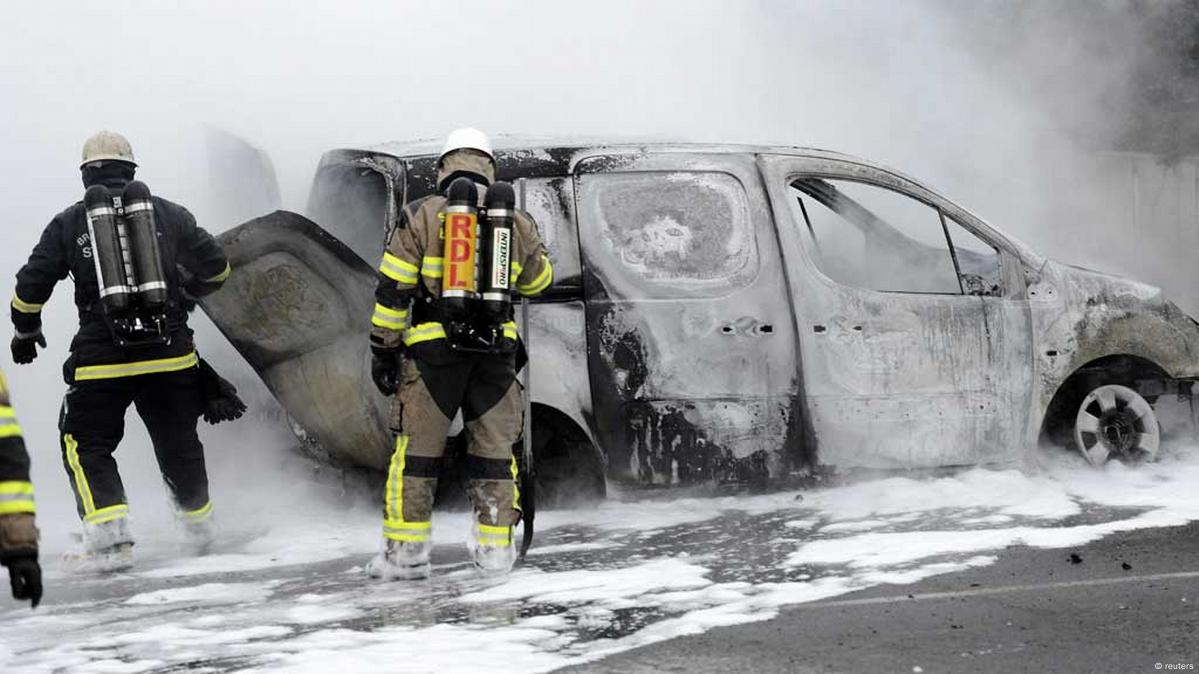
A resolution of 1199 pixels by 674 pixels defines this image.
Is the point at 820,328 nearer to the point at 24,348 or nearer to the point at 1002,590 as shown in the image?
the point at 1002,590

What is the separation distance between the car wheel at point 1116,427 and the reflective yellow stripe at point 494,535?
301 centimetres

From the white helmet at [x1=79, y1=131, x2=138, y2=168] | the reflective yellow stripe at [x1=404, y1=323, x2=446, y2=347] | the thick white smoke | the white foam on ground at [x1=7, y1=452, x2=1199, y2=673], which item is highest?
the thick white smoke

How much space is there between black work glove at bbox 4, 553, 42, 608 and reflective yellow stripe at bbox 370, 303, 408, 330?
2158mm

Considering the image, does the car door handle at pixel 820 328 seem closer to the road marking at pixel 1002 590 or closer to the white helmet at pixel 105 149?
the road marking at pixel 1002 590

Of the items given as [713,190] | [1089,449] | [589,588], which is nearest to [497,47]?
[713,190]

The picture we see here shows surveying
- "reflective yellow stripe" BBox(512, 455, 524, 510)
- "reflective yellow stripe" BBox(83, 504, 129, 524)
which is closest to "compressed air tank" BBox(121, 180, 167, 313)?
"reflective yellow stripe" BBox(83, 504, 129, 524)

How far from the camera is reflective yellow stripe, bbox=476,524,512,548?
216 inches

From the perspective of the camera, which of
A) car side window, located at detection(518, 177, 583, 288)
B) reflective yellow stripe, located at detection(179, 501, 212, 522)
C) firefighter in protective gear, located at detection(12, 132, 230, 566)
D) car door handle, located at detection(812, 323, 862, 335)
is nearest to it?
firefighter in protective gear, located at detection(12, 132, 230, 566)

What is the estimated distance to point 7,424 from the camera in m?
3.39

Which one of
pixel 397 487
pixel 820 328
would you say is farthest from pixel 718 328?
pixel 397 487

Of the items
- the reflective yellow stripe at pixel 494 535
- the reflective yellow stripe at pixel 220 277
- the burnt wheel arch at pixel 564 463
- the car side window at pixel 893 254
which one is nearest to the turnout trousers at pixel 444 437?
the reflective yellow stripe at pixel 494 535

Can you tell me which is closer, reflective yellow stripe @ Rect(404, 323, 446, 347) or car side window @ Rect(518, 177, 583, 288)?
reflective yellow stripe @ Rect(404, 323, 446, 347)

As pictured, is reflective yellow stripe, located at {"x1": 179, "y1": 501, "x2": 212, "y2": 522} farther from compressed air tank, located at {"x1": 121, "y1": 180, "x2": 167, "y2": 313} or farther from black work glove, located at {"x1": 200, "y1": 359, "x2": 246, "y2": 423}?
compressed air tank, located at {"x1": 121, "y1": 180, "x2": 167, "y2": 313}

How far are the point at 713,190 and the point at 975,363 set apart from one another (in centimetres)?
143
